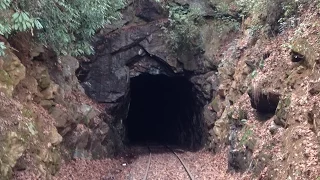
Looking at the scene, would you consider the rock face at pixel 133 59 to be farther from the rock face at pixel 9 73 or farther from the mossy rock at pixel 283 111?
the mossy rock at pixel 283 111

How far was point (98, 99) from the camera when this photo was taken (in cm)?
2067

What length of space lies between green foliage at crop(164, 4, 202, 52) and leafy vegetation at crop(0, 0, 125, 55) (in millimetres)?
6768

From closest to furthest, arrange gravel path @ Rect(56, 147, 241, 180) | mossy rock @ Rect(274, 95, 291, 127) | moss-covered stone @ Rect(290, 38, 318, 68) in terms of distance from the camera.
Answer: moss-covered stone @ Rect(290, 38, 318, 68)
mossy rock @ Rect(274, 95, 291, 127)
gravel path @ Rect(56, 147, 241, 180)

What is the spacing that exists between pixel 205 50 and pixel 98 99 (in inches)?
233

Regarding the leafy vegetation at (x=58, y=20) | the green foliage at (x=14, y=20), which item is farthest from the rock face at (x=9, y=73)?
the green foliage at (x=14, y=20)

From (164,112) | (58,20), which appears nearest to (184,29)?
(58,20)

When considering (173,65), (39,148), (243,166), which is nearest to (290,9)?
(243,166)

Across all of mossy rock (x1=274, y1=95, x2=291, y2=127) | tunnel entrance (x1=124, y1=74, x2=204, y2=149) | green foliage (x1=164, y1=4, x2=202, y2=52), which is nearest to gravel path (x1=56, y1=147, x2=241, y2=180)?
mossy rock (x1=274, y1=95, x2=291, y2=127)

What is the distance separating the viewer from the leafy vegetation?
830 cm

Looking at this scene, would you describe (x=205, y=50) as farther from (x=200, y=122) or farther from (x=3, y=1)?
(x=3, y=1)

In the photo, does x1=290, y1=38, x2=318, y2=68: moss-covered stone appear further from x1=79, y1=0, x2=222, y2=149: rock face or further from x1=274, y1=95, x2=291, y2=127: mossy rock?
x1=79, y1=0, x2=222, y2=149: rock face

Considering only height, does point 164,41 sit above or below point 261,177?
above

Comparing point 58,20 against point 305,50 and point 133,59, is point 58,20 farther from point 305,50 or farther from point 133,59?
point 133,59

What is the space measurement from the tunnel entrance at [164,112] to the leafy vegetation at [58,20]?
9.55 meters
